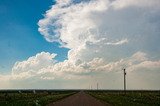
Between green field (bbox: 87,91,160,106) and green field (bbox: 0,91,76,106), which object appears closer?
green field (bbox: 0,91,76,106)

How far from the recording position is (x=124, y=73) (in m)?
109

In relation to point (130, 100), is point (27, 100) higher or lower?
lower

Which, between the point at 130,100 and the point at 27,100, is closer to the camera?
the point at 27,100

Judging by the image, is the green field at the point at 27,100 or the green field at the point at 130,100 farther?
the green field at the point at 130,100
